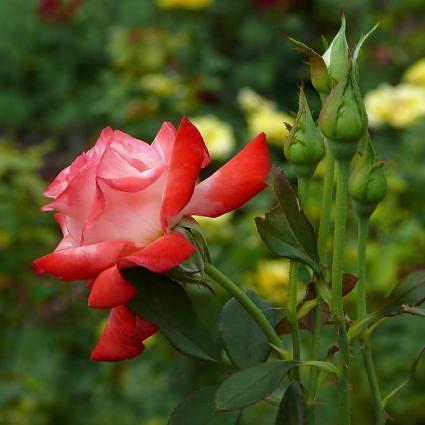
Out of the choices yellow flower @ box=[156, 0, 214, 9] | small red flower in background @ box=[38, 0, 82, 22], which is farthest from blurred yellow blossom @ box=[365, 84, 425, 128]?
small red flower in background @ box=[38, 0, 82, 22]

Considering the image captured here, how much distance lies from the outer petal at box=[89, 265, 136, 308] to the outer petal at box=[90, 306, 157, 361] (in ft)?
0.10

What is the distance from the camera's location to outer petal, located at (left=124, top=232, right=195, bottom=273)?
0.45m

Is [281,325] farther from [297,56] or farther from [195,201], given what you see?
[297,56]

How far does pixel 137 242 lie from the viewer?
482 millimetres

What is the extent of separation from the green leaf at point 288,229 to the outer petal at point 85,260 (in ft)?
0.25

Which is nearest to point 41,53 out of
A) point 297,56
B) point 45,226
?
point 297,56

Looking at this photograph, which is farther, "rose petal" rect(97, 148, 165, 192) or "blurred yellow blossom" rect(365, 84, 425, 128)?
"blurred yellow blossom" rect(365, 84, 425, 128)

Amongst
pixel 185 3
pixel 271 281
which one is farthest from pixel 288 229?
pixel 185 3

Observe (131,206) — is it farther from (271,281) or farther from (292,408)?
(271,281)

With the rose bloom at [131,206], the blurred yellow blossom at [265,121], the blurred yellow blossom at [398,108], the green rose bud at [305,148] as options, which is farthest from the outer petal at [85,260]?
the blurred yellow blossom at [398,108]

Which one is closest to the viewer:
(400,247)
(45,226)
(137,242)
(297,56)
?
(137,242)

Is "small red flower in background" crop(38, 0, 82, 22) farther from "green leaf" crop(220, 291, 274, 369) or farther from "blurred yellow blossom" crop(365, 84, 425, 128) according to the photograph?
"green leaf" crop(220, 291, 274, 369)

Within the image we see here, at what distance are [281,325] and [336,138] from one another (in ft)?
0.39

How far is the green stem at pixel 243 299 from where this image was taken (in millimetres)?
487
